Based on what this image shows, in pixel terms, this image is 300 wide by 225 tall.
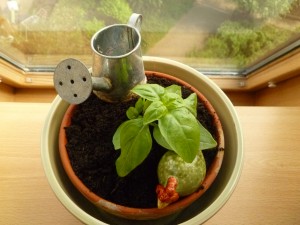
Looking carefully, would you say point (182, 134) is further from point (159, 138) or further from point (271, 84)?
point (271, 84)

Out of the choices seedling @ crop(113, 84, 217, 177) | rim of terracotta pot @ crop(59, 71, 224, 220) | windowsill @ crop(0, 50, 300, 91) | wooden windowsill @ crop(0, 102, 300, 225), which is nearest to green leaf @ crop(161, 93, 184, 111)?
seedling @ crop(113, 84, 217, 177)

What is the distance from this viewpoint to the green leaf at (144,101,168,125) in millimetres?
495

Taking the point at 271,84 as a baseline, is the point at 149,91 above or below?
above

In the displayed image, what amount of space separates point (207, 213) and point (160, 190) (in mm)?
88

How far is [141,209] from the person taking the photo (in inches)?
20.6

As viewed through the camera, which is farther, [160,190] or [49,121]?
[49,121]

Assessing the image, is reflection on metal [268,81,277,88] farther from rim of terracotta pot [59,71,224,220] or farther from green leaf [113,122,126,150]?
green leaf [113,122,126,150]

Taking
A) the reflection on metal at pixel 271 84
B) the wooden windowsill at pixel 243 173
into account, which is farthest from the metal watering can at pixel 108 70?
the reflection on metal at pixel 271 84

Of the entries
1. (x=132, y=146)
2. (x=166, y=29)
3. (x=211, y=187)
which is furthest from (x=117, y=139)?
(x=166, y=29)

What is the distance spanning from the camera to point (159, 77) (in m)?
0.65

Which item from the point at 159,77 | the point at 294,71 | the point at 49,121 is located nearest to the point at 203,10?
the point at 294,71

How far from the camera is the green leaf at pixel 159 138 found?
515mm

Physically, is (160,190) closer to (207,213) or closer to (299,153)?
(207,213)

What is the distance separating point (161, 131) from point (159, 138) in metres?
0.04
